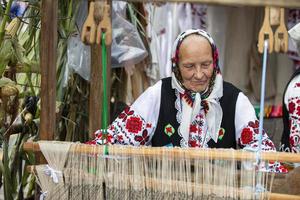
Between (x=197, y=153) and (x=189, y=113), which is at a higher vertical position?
(x=189, y=113)

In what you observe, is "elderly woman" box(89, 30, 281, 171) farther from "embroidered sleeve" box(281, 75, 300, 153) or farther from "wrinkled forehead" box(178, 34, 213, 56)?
"embroidered sleeve" box(281, 75, 300, 153)

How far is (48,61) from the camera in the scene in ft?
8.32

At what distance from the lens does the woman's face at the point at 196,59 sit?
284 cm

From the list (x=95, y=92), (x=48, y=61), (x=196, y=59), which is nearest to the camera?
(x=48, y=61)

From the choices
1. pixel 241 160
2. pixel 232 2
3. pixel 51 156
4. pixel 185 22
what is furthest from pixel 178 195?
pixel 185 22

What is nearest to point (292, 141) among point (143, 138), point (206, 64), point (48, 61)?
point (206, 64)

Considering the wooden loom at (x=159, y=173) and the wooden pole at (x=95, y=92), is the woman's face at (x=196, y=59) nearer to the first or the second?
the wooden pole at (x=95, y=92)

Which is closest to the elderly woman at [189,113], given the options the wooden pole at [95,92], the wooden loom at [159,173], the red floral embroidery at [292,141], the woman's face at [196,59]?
the woman's face at [196,59]

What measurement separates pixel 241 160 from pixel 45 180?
66 cm

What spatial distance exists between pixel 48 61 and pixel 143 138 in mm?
577

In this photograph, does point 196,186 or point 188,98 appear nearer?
point 196,186

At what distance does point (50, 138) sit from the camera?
2.51 metres

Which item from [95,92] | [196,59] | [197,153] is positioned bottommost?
[197,153]

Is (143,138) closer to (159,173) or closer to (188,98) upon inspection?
(188,98)
